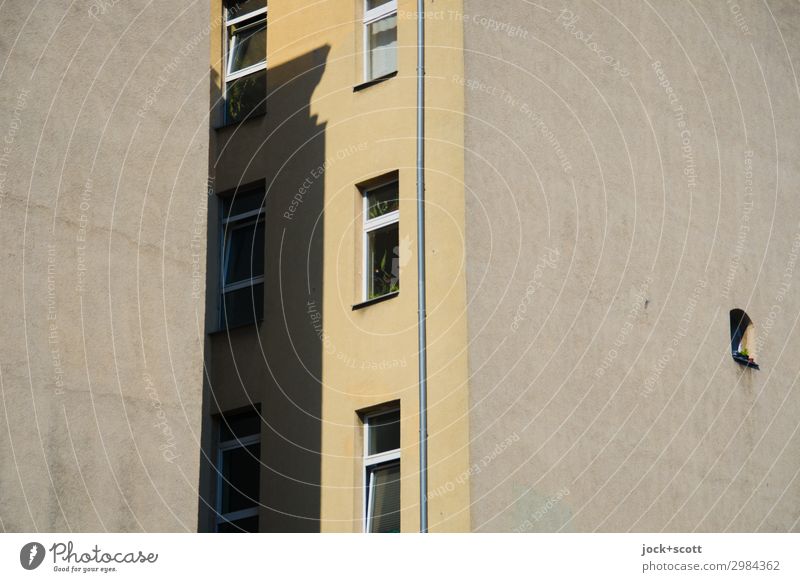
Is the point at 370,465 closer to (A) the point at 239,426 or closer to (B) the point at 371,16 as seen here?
(A) the point at 239,426

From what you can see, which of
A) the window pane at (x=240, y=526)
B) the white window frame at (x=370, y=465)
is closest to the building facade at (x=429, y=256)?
the white window frame at (x=370, y=465)

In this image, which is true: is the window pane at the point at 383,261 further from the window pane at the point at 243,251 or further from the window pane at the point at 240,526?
the window pane at the point at 240,526

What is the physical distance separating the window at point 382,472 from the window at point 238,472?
5.71 ft

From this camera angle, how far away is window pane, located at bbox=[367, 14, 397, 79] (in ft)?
68.6

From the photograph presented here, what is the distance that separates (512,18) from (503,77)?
3.00 feet

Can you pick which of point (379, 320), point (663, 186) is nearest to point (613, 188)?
point (663, 186)

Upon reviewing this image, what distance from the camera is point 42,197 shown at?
568 inches

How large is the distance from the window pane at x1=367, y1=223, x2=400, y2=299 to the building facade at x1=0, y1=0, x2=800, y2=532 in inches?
1.7

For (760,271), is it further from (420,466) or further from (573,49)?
(420,466)

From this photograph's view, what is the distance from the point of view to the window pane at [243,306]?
21266 millimetres

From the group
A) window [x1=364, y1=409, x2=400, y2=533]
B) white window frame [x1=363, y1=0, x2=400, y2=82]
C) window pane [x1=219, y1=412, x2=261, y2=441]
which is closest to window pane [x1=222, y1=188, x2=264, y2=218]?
white window frame [x1=363, y1=0, x2=400, y2=82]

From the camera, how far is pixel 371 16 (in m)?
21.4

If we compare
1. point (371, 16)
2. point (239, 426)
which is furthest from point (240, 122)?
point (239, 426)

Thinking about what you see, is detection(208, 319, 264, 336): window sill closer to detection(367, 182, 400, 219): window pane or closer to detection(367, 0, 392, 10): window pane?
detection(367, 182, 400, 219): window pane
